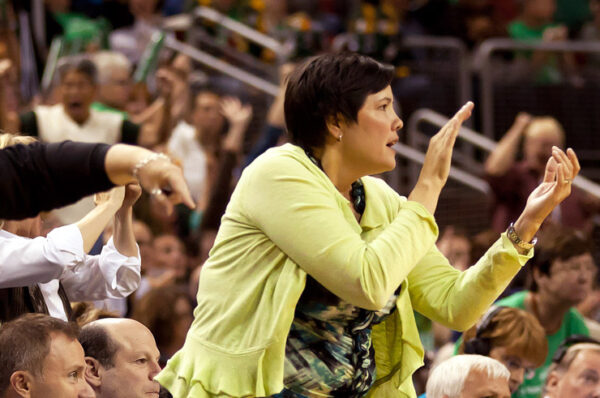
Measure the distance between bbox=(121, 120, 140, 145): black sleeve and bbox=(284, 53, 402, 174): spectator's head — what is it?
334 cm

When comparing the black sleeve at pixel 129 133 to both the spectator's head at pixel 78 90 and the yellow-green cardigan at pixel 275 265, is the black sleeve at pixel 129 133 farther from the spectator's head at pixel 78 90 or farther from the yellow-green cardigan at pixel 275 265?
the yellow-green cardigan at pixel 275 265

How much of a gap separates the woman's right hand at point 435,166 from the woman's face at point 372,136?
87 mm

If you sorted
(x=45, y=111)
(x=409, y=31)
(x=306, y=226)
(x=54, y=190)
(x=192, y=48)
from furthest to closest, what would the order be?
(x=409, y=31)
(x=192, y=48)
(x=45, y=111)
(x=306, y=226)
(x=54, y=190)

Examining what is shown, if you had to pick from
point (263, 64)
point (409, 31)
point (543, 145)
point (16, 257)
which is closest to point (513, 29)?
point (409, 31)

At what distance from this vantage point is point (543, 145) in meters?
6.36

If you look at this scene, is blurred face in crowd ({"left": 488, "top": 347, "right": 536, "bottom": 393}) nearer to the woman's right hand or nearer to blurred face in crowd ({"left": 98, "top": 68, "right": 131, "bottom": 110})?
the woman's right hand

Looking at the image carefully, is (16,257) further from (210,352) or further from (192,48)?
(192,48)

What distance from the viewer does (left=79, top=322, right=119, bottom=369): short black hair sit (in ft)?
10.0

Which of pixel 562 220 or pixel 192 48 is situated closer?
pixel 562 220

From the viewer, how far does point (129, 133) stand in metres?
5.91

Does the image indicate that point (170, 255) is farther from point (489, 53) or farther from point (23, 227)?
point (489, 53)

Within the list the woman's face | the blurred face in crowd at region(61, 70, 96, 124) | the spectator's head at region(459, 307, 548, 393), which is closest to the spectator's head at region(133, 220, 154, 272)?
the blurred face in crowd at region(61, 70, 96, 124)

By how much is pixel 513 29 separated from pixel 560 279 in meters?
4.63

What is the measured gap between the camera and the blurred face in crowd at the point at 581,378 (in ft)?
12.2
